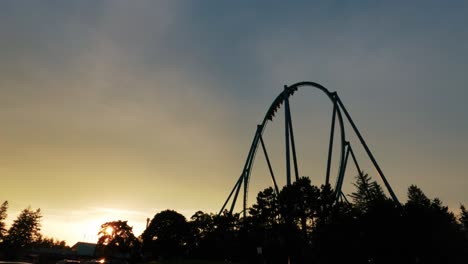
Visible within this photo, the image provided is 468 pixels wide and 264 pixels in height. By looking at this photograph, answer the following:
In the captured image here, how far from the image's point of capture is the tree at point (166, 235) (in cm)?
6188

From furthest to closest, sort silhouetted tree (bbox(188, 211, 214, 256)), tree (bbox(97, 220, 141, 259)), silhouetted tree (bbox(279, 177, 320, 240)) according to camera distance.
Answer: tree (bbox(97, 220, 141, 259)) < silhouetted tree (bbox(188, 211, 214, 256)) < silhouetted tree (bbox(279, 177, 320, 240))

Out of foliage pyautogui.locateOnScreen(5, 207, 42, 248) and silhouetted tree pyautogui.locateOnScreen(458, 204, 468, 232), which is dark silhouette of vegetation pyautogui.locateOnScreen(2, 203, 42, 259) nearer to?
foliage pyautogui.locateOnScreen(5, 207, 42, 248)

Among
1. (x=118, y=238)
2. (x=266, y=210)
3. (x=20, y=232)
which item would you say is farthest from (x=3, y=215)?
(x=266, y=210)

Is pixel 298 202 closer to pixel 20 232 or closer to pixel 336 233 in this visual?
pixel 336 233

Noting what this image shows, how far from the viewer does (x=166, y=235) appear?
63188mm

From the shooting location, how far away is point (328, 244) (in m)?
31.9

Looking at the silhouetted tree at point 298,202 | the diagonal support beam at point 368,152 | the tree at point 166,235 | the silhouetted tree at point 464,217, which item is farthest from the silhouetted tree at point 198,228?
the silhouetted tree at point 464,217

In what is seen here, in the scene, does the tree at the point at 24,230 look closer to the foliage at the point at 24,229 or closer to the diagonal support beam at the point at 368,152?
the foliage at the point at 24,229

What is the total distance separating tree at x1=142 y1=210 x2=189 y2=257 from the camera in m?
61.9

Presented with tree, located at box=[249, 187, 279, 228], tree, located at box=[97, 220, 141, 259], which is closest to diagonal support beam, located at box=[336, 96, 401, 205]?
tree, located at box=[249, 187, 279, 228]

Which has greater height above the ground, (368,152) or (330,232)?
(368,152)

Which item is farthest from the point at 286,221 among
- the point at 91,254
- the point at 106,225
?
the point at 91,254

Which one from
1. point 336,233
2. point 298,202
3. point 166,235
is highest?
point 298,202

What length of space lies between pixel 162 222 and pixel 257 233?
29.2 m
